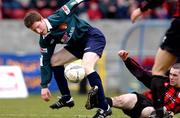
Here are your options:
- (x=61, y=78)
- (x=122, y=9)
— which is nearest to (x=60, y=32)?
(x=61, y=78)

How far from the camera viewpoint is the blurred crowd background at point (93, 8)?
80.4ft

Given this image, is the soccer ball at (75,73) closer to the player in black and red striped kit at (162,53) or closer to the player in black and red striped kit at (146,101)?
the player in black and red striped kit at (146,101)

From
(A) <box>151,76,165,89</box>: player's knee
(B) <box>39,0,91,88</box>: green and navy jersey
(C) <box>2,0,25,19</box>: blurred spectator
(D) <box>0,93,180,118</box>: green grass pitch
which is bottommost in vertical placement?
(C) <box>2,0,25,19</box>: blurred spectator

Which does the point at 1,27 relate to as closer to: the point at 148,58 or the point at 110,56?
the point at 110,56

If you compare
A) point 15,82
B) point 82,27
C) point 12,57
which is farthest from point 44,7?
point 82,27

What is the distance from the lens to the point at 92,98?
10.2m

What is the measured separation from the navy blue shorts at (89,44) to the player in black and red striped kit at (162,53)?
127 centimetres

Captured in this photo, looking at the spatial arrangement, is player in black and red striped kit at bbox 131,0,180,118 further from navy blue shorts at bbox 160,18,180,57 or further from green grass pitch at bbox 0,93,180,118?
green grass pitch at bbox 0,93,180,118

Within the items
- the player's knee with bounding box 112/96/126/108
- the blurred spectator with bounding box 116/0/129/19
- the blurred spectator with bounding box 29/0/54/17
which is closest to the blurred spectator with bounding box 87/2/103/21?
the blurred spectator with bounding box 116/0/129/19

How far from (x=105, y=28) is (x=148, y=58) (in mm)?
4781

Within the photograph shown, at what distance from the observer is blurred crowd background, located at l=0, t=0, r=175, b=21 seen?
80.4ft

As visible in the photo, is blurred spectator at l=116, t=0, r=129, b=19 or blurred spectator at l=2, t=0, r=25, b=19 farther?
blurred spectator at l=116, t=0, r=129, b=19

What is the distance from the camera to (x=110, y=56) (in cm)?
2383

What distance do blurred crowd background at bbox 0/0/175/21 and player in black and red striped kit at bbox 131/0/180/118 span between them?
574 inches
